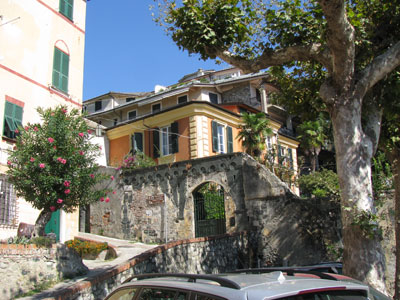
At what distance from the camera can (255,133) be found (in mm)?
24641

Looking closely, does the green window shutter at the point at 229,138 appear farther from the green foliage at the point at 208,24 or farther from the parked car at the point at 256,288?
the parked car at the point at 256,288

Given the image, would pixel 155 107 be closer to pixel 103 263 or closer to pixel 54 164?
pixel 103 263

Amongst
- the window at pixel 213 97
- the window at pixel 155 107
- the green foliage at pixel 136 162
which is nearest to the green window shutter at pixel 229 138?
the green foliage at pixel 136 162

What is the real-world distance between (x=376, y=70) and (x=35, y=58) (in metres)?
13.0

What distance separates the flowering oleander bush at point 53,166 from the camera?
1038 cm

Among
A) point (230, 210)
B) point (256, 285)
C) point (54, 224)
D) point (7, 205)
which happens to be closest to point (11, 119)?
point (7, 205)

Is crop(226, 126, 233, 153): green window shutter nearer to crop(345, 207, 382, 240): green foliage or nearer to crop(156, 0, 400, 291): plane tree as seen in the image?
crop(156, 0, 400, 291): plane tree

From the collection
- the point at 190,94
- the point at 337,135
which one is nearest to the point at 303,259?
the point at 337,135

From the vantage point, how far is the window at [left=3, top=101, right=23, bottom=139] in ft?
46.1

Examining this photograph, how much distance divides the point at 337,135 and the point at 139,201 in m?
13.2

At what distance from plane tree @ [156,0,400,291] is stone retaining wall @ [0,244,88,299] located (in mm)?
6519

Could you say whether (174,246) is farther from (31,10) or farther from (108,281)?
(31,10)

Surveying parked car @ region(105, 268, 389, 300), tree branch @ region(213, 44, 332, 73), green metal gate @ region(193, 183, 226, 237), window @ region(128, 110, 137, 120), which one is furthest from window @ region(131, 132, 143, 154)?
parked car @ region(105, 268, 389, 300)

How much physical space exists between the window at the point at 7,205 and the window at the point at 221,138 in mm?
13452
